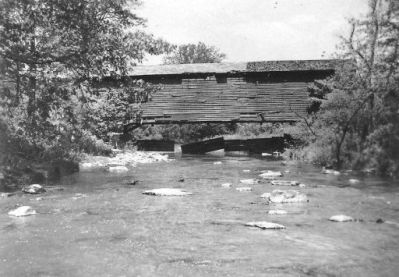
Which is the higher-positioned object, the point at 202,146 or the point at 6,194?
the point at 202,146

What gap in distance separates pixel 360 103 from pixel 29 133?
35.0ft

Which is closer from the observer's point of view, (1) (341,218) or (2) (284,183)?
(1) (341,218)

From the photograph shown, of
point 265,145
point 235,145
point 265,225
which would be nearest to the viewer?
point 265,225

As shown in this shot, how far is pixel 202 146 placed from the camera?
24422 millimetres

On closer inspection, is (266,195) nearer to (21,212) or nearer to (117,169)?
(21,212)

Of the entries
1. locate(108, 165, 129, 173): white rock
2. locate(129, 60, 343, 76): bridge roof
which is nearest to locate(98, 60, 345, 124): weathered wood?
locate(129, 60, 343, 76): bridge roof

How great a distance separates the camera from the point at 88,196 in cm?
873

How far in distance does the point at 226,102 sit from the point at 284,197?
17284mm

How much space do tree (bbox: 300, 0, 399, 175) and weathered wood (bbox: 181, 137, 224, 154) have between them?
8782 mm

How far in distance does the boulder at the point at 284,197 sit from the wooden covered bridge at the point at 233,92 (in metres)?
16.1

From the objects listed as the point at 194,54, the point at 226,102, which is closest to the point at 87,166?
the point at 226,102

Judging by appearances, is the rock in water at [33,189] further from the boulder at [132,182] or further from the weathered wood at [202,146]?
the weathered wood at [202,146]

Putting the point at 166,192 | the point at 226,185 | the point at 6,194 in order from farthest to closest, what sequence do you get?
the point at 226,185 → the point at 166,192 → the point at 6,194

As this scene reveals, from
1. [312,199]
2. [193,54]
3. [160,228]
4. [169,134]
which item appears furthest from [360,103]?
[193,54]
